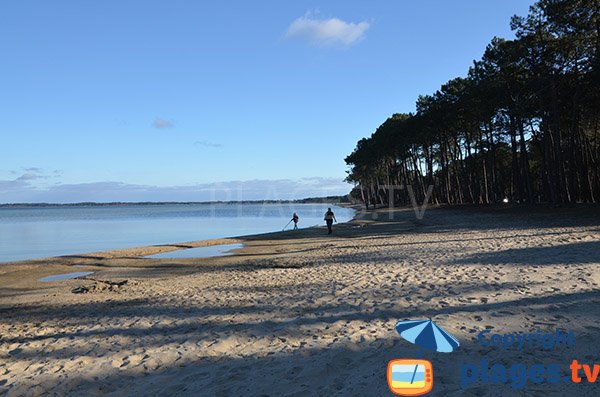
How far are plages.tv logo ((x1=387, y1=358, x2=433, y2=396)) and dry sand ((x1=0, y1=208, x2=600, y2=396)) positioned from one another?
5.0 inches

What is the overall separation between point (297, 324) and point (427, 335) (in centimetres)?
222

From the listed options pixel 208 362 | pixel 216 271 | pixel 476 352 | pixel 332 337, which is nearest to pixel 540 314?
pixel 476 352

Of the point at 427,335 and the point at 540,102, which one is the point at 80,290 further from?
the point at 540,102

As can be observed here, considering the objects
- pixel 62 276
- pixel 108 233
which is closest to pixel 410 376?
pixel 62 276

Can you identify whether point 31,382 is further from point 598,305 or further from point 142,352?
point 598,305

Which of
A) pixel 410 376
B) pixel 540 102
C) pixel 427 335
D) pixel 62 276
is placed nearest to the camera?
pixel 410 376

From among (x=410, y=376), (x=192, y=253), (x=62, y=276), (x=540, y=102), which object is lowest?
(x=192, y=253)

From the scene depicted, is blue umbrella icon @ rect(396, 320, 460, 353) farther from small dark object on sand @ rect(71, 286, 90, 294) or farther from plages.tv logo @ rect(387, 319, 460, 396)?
small dark object on sand @ rect(71, 286, 90, 294)

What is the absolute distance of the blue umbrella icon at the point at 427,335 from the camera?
5377mm

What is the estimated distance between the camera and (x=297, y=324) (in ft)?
23.1

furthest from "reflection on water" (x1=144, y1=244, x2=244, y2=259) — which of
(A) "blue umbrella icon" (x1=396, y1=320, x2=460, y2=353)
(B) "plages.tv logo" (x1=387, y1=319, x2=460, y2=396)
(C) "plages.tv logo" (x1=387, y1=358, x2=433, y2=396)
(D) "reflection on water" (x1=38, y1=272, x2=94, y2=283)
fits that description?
(C) "plages.tv logo" (x1=387, y1=358, x2=433, y2=396)

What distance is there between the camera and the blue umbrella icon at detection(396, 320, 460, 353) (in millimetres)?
5377

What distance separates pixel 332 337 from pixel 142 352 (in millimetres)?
3042

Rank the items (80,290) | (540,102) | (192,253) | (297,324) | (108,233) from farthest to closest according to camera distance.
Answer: (108,233) → (540,102) → (192,253) → (80,290) → (297,324)
